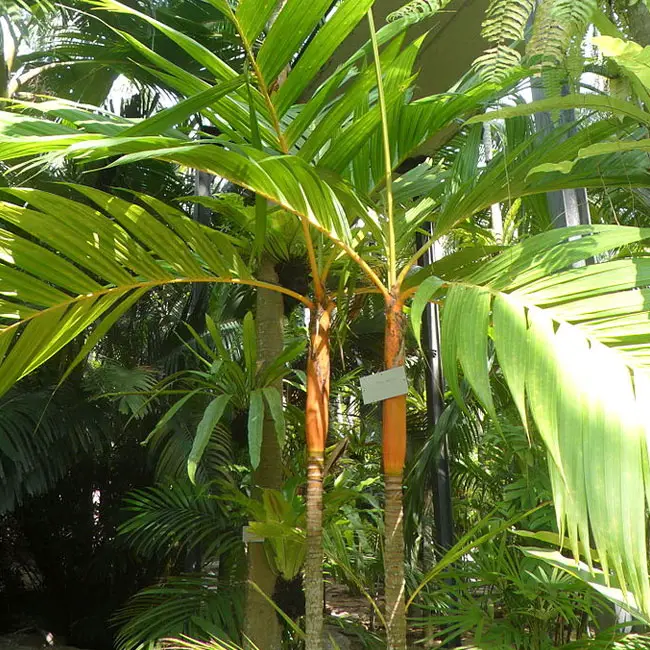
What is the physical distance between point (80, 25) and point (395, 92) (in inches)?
109

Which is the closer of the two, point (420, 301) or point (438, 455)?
point (420, 301)

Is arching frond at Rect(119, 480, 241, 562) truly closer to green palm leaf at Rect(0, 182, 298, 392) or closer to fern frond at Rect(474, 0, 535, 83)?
green palm leaf at Rect(0, 182, 298, 392)

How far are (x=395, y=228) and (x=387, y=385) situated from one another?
1.37 ft

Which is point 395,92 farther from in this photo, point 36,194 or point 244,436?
point 244,436

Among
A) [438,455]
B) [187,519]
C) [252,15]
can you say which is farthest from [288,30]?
[187,519]

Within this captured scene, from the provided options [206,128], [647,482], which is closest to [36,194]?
[647,482]

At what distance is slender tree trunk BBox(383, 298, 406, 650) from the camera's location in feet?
4.22

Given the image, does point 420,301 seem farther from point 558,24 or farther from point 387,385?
point 558,24

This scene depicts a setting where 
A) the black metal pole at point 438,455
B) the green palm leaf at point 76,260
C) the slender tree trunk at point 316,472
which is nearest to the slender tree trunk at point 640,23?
the slender tree trunk at point 316,472

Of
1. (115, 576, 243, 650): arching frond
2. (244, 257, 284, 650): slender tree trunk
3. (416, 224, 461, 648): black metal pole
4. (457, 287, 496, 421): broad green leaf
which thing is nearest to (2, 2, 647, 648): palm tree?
(457, 287, 496, 421): broad green leaf

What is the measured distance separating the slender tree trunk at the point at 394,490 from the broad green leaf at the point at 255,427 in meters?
0.40

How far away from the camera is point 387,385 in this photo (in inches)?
51.1

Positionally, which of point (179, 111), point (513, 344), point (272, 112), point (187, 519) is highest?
point (272, 112)

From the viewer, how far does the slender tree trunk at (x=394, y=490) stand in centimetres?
129
